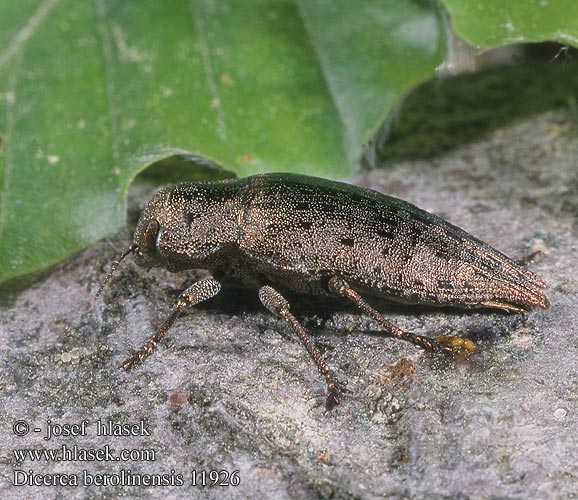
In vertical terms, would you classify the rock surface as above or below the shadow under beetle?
below

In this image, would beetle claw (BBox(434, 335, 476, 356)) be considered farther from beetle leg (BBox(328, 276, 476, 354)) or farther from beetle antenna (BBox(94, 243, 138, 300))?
beetle antenna (BBox(94, 243, 138, 300))

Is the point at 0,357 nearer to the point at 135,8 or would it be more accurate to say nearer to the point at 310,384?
the point at 310,384

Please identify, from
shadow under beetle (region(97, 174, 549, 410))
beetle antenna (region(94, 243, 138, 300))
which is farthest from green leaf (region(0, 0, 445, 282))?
shadow under beetle (region(97, 174, 549, 410))

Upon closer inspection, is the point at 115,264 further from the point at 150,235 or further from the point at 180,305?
the point at 180,305

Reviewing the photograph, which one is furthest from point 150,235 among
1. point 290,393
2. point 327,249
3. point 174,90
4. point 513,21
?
point 513,21

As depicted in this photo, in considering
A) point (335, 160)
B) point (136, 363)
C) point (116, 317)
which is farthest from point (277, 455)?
point (335, 160)

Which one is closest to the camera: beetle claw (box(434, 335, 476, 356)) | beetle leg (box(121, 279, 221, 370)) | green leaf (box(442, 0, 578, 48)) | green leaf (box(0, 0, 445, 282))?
beetle claw (box(434, 335, 476, 356))

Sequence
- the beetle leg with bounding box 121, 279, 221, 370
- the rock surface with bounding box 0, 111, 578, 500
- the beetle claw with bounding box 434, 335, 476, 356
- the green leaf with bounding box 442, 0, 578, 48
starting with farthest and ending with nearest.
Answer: the green leaf with bounding box 442, 0, 578, 48
the beetle leg with bounding box 121, 279, 221, 370
the beetle claw with bounding box 434, 335, 476, 356
the rock surface with bounding box 0, 111, 578, 500
